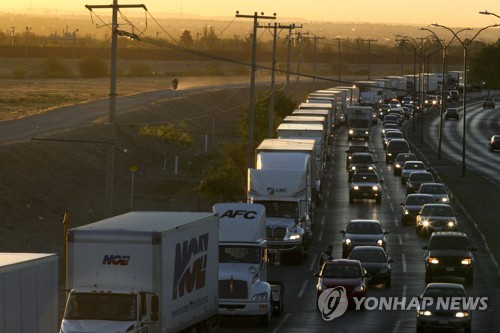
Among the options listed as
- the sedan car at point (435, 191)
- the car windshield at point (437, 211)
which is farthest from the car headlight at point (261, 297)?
the sedan car at point (435, 191)

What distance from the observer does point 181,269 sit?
24.9 m

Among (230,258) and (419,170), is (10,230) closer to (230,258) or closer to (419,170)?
(230,258)

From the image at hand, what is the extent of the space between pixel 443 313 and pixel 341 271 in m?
5.76

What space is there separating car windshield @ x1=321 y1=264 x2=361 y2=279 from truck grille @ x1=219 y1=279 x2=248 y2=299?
16.3 feet

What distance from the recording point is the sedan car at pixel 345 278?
116 feet

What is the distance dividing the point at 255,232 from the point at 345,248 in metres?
12.8

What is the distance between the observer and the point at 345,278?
3572cm

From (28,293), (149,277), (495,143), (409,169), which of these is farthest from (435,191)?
(28,293)

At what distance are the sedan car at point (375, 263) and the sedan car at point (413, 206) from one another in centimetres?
1632

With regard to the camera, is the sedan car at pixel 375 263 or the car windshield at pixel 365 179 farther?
the car windshield at pixel 365 179

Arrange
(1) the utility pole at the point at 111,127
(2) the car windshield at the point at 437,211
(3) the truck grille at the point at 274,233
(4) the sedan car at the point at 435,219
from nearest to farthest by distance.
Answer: (1) the utility pole at the point at 111,127 → (3) the truck grille at the point at 274,233 → (4) the sedan car at the point at 435,219 → (2) the car windshield at the point at 437,211

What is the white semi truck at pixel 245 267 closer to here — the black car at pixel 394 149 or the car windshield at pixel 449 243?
the car windshield at pixel 449 243

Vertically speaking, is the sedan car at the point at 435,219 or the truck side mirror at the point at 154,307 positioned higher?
the truck side mirror at the point at 154,307

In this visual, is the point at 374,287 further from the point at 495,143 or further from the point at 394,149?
the point at 495,143
